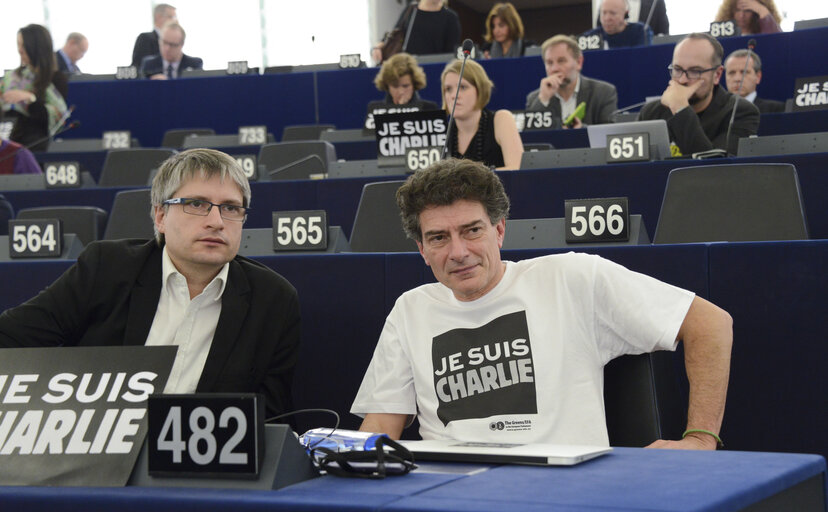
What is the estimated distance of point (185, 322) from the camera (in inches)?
79.7

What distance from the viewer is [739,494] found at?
913mm

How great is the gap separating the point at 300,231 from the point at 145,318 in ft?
2.63

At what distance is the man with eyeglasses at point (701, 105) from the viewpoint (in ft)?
13.1

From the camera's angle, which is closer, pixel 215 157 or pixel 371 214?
pixel 215 157

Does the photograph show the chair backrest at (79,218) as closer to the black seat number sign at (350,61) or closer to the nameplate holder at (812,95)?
the nameplate holder at (812,95)

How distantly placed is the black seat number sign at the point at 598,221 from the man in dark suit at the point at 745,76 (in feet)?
9.71

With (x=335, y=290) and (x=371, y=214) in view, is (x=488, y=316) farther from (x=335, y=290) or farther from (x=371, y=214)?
(x=371, y=214)

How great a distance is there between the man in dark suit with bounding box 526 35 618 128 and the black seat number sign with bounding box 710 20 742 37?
1.68 metres

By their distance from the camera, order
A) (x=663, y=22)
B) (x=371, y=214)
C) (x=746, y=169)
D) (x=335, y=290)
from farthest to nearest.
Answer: (x=663, y=22) < (x=371, y=214) < (x=746, y=169) < (x=335, y=290)

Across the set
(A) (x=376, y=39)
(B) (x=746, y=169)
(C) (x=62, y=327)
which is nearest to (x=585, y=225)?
(B) (x=746, y=169)

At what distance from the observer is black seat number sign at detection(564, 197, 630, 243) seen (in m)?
2.35

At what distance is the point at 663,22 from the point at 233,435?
7.30 meters

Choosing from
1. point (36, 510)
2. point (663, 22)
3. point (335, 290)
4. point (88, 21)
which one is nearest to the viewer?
point (36, 510)

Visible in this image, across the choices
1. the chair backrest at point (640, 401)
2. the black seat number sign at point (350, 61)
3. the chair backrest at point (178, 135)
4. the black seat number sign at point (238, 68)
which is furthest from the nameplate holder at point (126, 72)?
the chair backrest at point (640, 401)
